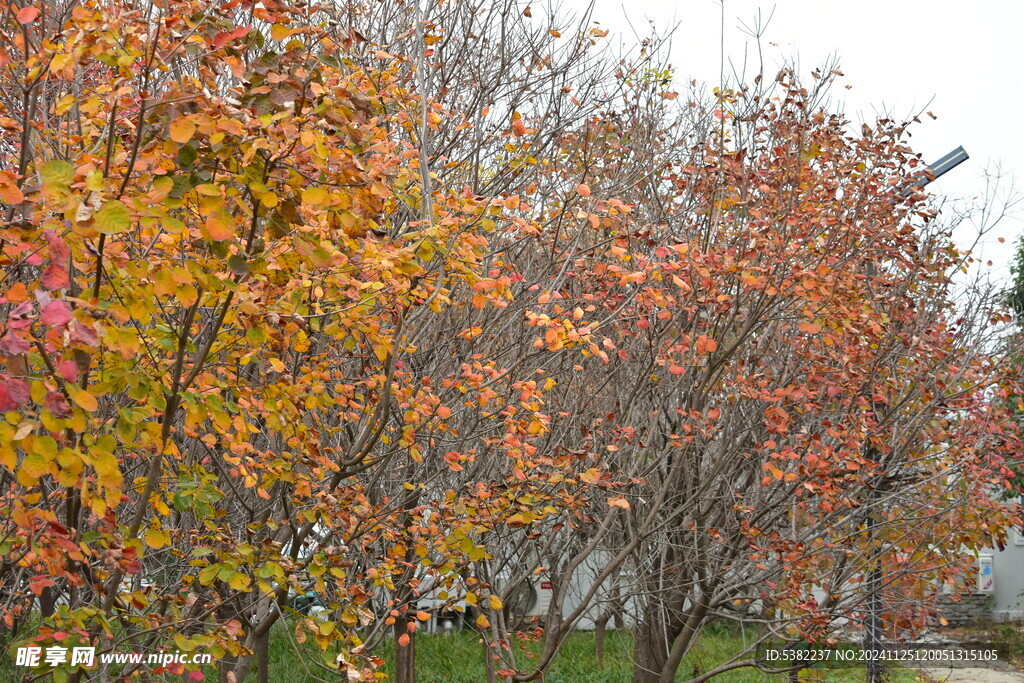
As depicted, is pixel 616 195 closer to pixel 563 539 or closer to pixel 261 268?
pixel 563 539

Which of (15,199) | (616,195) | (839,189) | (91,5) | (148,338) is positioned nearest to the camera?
(15,199)

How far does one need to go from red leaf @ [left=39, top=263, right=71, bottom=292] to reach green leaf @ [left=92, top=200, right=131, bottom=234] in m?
0.15

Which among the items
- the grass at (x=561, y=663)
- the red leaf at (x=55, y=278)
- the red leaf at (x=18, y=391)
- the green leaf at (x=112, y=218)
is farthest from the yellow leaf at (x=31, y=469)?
the grass at (x=561, y=663)

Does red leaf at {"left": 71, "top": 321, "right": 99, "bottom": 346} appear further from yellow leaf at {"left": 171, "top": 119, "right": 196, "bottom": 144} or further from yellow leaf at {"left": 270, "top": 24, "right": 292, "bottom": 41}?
yellow leaf at {"left": 270, "top": 24, "right": 292, "bottom": 41}

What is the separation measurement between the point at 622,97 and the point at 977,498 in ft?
15.4

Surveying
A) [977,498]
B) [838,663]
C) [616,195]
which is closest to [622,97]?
[616,195]

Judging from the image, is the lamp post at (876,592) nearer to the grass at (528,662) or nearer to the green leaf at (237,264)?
the grass at (528,662)

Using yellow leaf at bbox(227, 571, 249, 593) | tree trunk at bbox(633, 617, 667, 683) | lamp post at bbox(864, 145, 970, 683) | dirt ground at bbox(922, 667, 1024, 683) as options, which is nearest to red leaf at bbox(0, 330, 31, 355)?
yellow leaf at bbox(227, 571, 249, 593)

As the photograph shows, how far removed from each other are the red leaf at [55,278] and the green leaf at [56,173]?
290mm

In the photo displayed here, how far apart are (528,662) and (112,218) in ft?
35.9

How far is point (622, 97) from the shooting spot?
8.58m

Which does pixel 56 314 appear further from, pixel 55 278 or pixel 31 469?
pixel 31 469

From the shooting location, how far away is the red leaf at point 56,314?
2207mm

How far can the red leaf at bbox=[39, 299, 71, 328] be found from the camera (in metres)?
2.21
